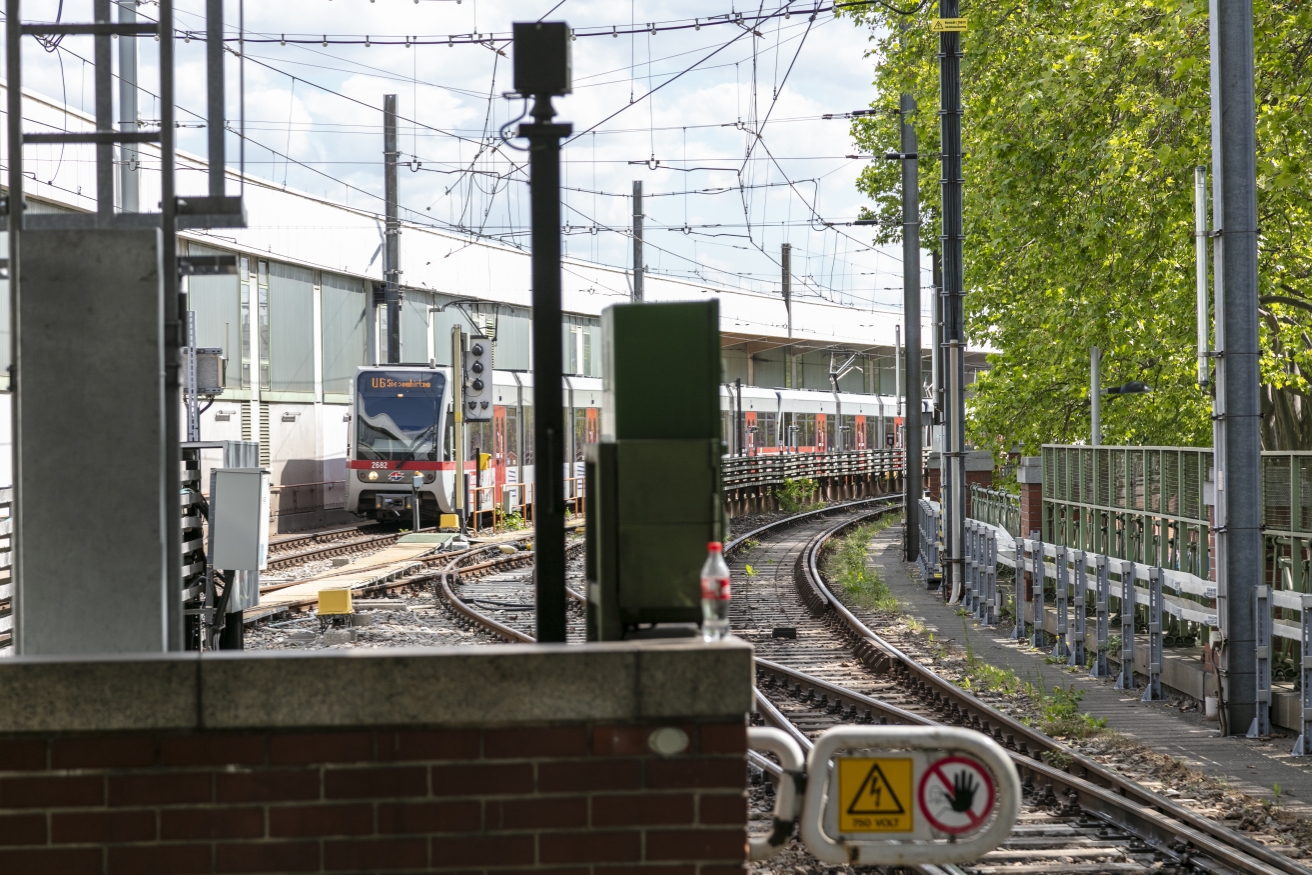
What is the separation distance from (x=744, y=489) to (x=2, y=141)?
23.4 metres

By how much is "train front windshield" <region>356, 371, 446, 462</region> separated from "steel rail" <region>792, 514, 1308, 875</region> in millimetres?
17124

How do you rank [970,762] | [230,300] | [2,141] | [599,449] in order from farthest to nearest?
[230,300], [2,141], [599,449], [970,762]

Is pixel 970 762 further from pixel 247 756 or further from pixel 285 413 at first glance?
pixel 285 413

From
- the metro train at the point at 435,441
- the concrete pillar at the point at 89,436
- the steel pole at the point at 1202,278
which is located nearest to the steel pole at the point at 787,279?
the metro train at the point at 435,441

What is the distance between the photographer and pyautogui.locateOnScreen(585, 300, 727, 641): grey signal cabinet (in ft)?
13.6

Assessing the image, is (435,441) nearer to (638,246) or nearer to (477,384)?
(477,384)

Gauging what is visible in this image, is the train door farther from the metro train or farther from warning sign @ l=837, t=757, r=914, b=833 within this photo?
warning sign @ l=837, t=757, r=914, b=833

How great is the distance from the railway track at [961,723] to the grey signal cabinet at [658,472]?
3117 millimetres

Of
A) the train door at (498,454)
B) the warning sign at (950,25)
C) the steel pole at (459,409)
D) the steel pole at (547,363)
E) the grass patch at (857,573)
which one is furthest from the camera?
the train door at (498,454)

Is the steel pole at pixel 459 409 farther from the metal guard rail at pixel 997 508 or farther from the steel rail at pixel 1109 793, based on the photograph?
the steel rail at pixel 1109 793

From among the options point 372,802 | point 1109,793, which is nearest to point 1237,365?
point 1109,793

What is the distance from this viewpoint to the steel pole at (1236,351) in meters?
10.0

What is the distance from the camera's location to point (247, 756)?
142 inches

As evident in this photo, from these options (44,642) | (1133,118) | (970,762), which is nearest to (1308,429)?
(1133,118)
